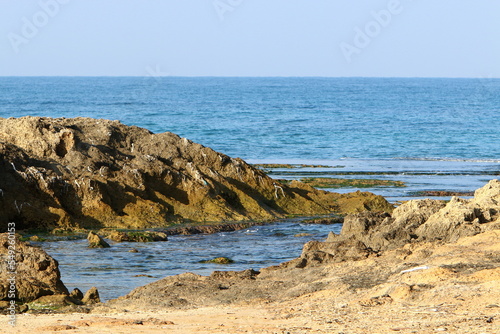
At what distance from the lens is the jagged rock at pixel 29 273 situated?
10.6 m

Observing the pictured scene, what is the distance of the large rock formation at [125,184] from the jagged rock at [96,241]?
180 cm

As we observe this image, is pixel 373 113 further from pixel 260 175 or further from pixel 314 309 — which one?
pixel 314 309

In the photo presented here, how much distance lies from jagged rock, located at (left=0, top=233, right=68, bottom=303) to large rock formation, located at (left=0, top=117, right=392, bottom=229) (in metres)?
5.72

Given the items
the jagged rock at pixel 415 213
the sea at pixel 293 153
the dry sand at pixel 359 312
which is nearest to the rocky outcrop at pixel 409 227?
the jagged rock at pixel 415 213

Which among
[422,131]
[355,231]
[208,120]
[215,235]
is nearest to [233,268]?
[355,231]

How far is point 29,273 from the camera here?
440 inches

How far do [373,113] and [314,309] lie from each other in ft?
249

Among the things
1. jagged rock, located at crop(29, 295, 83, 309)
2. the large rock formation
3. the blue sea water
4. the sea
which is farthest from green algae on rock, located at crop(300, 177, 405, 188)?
jagged rock, located at crop(29, 295, 83, 309)

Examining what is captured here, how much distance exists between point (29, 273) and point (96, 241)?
14.8ft

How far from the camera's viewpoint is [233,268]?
1414cm

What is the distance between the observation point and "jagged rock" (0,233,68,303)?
1062cm

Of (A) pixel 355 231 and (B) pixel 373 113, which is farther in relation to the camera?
(B) pixel 373 113
